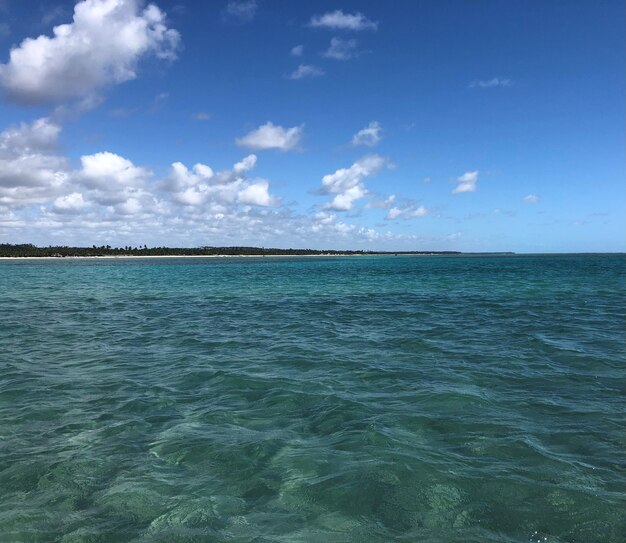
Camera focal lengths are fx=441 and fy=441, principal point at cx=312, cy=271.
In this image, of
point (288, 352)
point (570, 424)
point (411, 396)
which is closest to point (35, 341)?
point (288, 352)

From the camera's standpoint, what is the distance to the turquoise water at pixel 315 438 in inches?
230

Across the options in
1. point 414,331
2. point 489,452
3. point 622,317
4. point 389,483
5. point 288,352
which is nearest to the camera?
point 389,483

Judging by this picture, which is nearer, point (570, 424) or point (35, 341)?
point (570, 424)

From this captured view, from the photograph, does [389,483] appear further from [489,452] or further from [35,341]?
[35,341]

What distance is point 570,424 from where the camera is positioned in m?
9.02

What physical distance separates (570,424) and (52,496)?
30.8 ft

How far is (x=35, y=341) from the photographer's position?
18250 mm

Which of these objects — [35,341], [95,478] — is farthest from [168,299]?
[95,478]

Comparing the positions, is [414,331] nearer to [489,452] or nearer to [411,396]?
[411,396]

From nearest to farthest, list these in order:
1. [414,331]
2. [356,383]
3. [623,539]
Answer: [623,539] < [356,383] < [414,331]

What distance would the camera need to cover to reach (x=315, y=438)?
335 inches

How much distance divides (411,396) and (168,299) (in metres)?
28.9

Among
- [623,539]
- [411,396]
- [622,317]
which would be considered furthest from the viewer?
[622,317]

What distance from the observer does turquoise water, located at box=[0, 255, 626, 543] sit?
19.2ft
